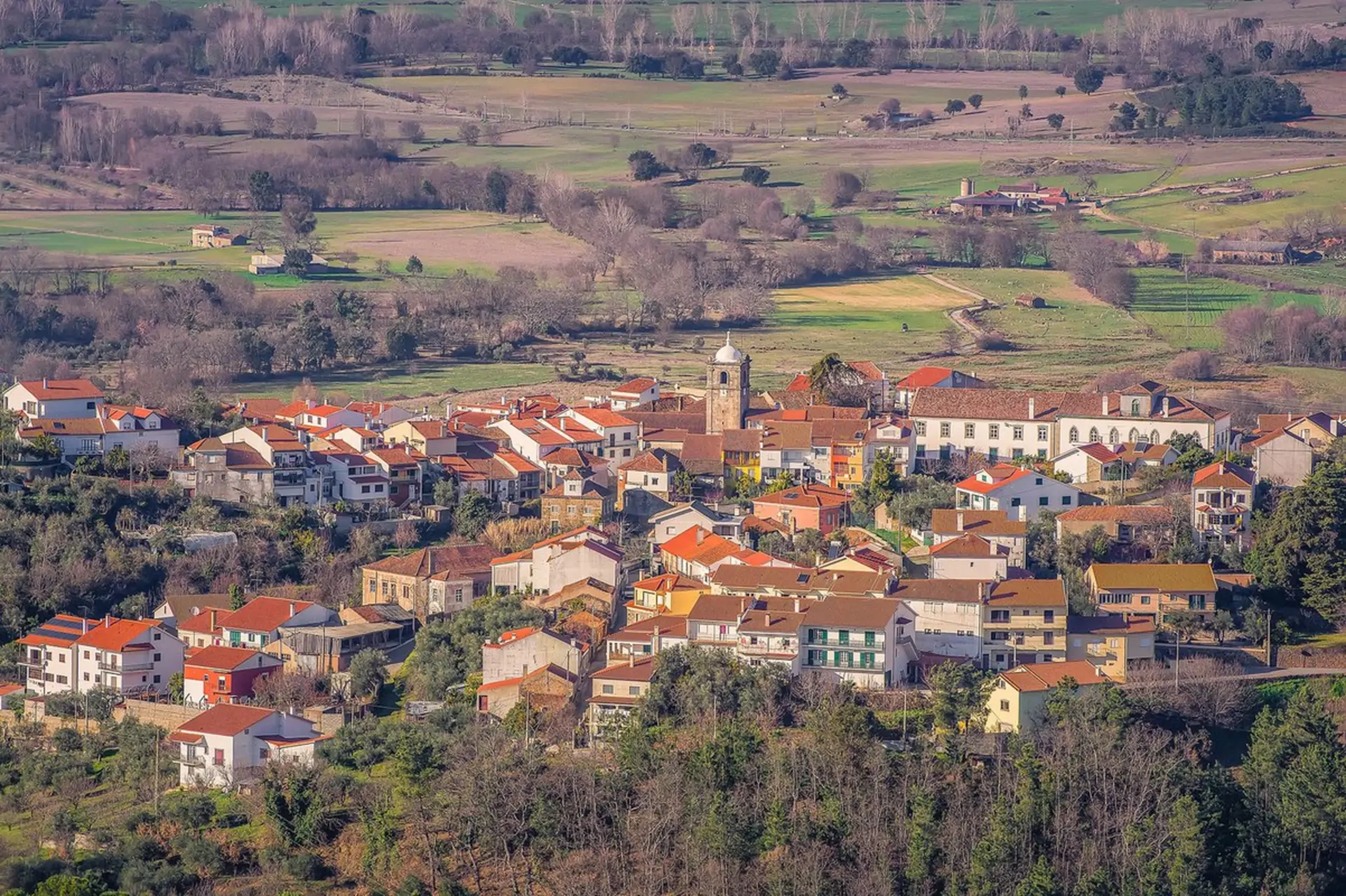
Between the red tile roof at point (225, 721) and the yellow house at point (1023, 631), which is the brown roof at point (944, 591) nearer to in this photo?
the yellow house at point (1023, 631)

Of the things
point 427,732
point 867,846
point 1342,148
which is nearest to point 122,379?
point 427,732

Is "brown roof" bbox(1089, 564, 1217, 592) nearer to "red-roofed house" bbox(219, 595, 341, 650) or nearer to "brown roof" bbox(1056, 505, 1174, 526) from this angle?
"brown roof" bbox(1056, 505, 1174, 526)

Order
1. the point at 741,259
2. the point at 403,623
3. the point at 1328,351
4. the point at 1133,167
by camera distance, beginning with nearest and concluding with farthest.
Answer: the point at 403,623
the point at 1328,351
the point at 741,259
the point at 1133,167

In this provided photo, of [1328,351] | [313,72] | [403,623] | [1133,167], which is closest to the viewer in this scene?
[403,623]

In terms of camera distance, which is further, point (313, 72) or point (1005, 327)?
point (313, 72)

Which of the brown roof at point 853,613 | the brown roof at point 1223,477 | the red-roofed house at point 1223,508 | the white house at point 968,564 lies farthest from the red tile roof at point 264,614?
the brown roof at point 1223,477

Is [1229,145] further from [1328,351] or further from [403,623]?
[403,623]
